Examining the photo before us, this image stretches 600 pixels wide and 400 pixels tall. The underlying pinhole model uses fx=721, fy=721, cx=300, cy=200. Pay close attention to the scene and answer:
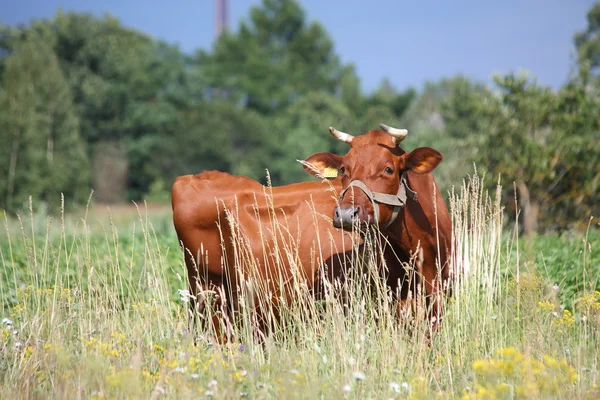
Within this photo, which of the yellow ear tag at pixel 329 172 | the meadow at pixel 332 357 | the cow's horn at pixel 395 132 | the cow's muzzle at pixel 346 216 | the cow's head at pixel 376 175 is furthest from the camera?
the yellow ear tag at pixel 329 172

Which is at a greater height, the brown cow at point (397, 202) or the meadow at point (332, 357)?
the brown cow at point (397, 202)

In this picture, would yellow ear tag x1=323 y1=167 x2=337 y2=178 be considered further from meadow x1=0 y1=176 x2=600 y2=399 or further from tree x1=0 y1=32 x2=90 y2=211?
tree x1=0 y1=32 x2=90 y2=211

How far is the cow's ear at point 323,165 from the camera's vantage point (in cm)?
647

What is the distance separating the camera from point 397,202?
229 inches

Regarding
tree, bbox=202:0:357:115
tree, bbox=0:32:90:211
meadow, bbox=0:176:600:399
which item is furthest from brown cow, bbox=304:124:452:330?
tree, bbox=202:0:357:115

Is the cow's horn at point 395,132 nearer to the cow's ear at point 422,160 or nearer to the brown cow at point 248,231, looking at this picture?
the cow's ear at point 422,160

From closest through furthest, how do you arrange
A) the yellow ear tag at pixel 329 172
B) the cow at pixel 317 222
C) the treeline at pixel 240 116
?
the cow at pixel 317 222 < the yellow ear tag at pixel 329 172 < the treeline at pixel 240 116

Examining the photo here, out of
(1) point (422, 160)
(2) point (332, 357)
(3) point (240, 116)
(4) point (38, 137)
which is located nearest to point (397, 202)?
(1) point (422, 160)

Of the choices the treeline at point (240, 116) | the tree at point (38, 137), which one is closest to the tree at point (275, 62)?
the treeline at point (240, 116)

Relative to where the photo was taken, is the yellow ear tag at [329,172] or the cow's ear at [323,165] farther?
the yellow ear tag at [329,172]

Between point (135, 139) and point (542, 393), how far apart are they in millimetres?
52442

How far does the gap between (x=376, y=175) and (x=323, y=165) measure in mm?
864

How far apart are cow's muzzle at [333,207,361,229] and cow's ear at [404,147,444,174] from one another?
32.4 inches

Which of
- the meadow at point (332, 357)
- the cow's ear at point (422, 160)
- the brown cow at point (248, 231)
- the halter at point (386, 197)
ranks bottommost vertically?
the meadow at point (332, 357)
